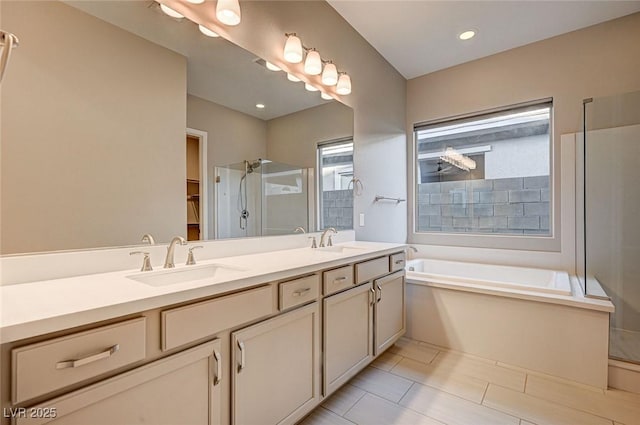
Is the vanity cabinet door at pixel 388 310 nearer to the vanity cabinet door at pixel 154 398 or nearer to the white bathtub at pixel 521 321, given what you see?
the white bathtub at pixel 521 321

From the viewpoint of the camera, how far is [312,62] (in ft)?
Result: 7.01

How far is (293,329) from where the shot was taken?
1.36m

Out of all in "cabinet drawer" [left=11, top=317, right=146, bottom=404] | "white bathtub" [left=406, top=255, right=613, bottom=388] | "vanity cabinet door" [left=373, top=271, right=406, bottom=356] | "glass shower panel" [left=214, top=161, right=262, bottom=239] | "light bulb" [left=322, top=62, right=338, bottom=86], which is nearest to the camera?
"cabinet drawer" [left=11, top=317, right=146, bottom=404]

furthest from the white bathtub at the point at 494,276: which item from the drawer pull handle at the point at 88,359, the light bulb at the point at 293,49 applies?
the drawer pull handle at the point at 88,359

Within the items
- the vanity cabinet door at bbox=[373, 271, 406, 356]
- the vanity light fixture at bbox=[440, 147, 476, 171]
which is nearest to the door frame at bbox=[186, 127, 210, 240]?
the vanity cabinet door at bbox=[373, 271, 406, 356]

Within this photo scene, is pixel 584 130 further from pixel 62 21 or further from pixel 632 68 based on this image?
pixel 62 21

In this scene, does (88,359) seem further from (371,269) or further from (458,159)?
(458,159)

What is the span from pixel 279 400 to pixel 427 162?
10.0 ft

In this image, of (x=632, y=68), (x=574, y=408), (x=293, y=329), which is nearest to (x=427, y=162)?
(x=632, y=68)

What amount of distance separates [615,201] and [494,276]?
1.14 metres

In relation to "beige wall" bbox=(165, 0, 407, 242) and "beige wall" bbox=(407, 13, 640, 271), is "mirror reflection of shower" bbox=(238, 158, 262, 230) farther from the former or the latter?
"beige wall" bbox=(407, 13, 640, 271)

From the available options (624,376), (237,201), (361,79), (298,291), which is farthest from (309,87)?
(624,376)

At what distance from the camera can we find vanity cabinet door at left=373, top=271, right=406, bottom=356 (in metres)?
2.02

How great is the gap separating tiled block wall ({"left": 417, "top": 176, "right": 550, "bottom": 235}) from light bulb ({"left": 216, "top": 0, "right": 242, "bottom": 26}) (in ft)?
8.87
